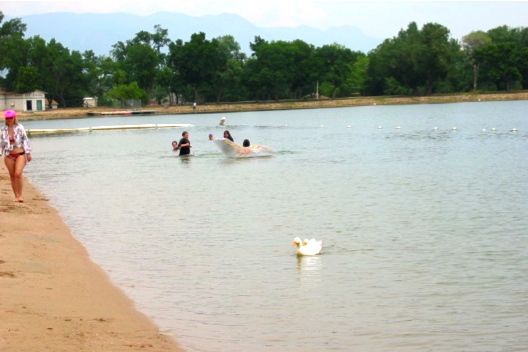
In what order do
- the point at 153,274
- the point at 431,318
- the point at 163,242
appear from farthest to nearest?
the point at 163,242 → the point at 153,274 → the point at 431,318

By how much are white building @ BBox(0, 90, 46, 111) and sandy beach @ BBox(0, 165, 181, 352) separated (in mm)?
131088

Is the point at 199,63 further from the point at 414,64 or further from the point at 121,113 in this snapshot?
the point at 414,64

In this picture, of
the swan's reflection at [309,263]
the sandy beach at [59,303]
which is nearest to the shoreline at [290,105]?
the sandy beach at [59,303]

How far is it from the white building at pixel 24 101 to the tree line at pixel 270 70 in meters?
1.31

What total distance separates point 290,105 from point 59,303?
13827cm

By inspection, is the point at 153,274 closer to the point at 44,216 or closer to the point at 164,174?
the point at 44,216

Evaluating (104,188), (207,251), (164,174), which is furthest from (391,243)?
(164,174)

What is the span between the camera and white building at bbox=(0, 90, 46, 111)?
5635 inches

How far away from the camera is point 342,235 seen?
1850 centimetres

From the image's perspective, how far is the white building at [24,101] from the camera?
470ft

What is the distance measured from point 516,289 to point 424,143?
4108 centimetres

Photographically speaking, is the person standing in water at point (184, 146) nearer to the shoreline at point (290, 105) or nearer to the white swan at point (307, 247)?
the white swan at point (307, 247)

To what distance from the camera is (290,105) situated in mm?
148375

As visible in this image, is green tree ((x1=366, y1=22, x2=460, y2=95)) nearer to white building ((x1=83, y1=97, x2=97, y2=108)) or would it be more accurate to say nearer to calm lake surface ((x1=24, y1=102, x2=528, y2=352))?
white building ((x1=83, y1=97, x2=97, y2=108))
